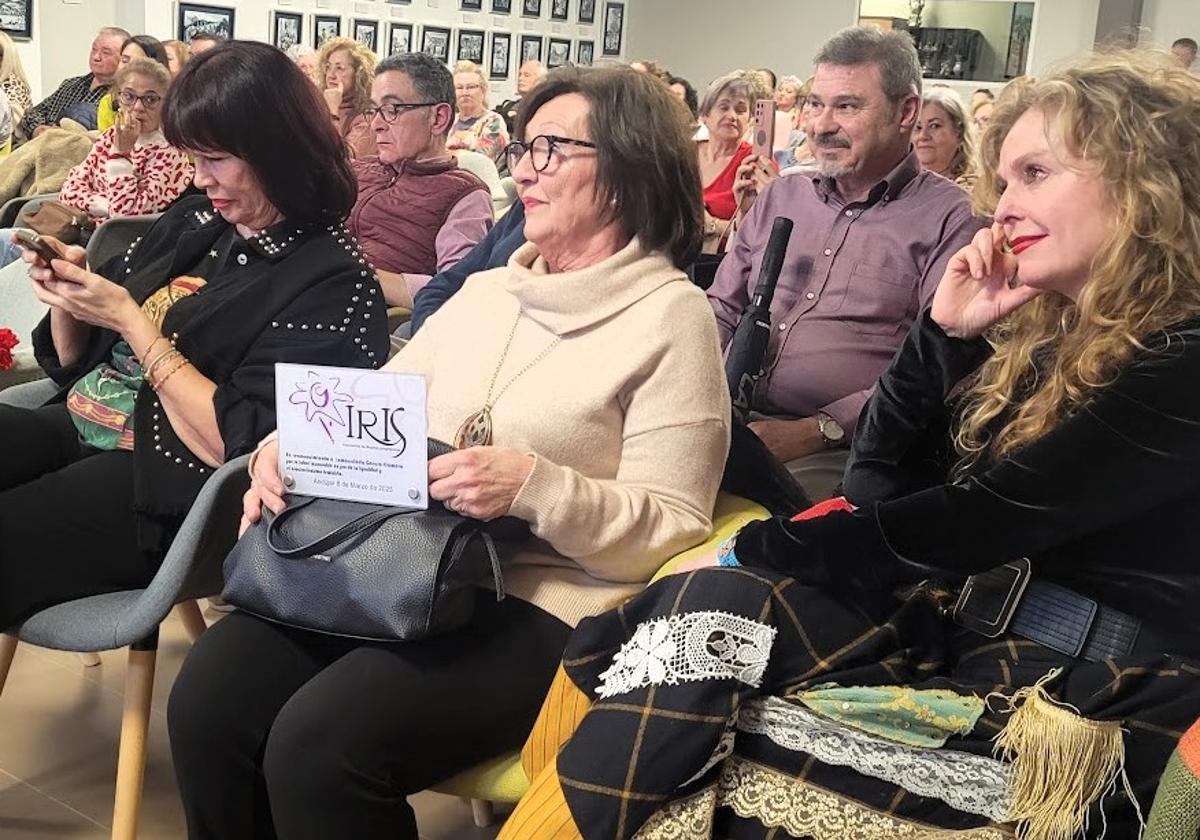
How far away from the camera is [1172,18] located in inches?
411

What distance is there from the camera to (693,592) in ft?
5.14

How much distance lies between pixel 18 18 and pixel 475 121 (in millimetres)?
3297

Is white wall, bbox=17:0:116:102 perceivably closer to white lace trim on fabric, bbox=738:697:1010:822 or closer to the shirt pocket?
the shirt pocket

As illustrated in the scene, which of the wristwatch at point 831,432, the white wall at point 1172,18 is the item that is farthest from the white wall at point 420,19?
the wristwatch at point 831,432

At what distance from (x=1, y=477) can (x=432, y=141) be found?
2151mm

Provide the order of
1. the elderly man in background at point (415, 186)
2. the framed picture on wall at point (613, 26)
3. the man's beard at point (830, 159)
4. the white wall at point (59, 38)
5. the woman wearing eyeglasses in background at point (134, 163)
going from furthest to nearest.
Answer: the framed picture on wall at point (613, 26) < the white wall at point (59, 38) < the woman wearing eyeglasses in background at point (134, 163) < the elderly man in background at point (415, 186) < the man's beard at point (830, 159)

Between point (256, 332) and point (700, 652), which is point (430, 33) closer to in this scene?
point (256, 332)

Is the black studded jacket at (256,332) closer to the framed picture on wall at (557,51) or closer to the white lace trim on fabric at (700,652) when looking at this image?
the white lace trim on fabric at (700,652)

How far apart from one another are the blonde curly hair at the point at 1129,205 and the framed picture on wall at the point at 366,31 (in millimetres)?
8568

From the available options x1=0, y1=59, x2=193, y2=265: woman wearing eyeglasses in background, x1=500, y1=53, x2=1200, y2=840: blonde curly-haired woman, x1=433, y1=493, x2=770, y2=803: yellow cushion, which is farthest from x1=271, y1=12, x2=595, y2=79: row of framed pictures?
x1=500, y1=53, x2=1200, y2=840: blonde curly-haired woman

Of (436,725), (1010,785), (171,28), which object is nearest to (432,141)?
(436,725)

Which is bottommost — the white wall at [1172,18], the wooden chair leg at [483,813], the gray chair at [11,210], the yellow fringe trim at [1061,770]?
the wooden chair leg at [483,813]

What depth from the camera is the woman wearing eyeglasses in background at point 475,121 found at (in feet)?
23.7

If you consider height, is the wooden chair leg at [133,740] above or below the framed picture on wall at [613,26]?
below
